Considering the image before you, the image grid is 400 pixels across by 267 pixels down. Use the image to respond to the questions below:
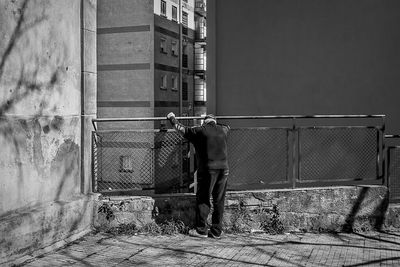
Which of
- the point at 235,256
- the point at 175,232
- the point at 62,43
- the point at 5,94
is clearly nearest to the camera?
the point at 5,94

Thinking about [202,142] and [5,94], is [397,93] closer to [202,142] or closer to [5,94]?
[202,142]

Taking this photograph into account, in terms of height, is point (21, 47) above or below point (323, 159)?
above

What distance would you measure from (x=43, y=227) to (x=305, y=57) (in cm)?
670

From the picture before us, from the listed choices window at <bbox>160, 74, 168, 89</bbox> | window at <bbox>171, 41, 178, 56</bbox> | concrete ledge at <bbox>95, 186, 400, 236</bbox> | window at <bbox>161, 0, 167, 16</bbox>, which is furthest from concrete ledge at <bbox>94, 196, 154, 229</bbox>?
window at <bbox>171, 41, 178, 56</bbox>

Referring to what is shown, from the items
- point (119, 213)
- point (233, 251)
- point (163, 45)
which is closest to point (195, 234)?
point (233, 251)

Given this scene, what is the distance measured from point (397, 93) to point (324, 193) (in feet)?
10.2

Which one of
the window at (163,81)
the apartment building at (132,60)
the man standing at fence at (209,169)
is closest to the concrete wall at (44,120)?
the man standing at fence at (209,169)

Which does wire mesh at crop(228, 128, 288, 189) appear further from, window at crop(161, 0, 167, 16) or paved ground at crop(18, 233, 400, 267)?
window at crop(161, 0, 167, 16)

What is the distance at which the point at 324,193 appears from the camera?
9.30 m

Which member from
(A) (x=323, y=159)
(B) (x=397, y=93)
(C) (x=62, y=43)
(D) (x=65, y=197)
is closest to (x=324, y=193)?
(A) (x=323, y=159)

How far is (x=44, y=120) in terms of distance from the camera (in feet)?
26.0

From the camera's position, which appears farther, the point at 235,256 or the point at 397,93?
the point at 397,93

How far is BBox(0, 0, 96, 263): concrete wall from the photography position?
23.2ft

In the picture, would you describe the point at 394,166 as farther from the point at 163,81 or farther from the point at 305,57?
the point at 163,81
